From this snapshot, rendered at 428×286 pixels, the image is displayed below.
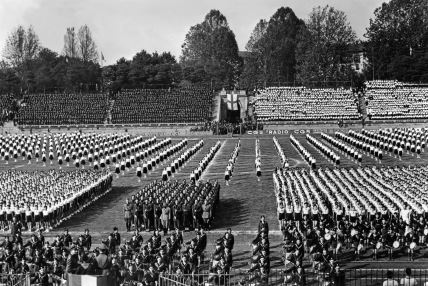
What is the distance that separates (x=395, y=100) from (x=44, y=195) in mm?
54750

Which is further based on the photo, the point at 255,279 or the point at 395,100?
the point at 395,100

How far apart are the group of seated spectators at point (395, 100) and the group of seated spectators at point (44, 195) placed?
43.5 m

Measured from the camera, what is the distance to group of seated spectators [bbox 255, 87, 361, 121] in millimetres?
71750

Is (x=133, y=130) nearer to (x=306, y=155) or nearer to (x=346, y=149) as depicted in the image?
(x=346, y=149)

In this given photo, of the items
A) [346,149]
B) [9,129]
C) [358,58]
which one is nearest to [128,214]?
[346,149]

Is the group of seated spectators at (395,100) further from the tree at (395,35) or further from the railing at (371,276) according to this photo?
the railing at (371,276)

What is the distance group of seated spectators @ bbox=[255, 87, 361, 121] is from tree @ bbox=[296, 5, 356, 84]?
6.19 meters

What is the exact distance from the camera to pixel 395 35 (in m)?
95.4

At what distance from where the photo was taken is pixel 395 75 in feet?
284

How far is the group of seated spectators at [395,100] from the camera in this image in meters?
71.8

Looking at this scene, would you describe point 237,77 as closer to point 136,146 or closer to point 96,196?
point 136,146

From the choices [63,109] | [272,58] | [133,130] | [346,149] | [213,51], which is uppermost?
[213,51]

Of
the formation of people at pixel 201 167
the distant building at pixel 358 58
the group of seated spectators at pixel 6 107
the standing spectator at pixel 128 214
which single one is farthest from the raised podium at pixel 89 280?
the distant building at pixel 358 58

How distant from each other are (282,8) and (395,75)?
28.9m
